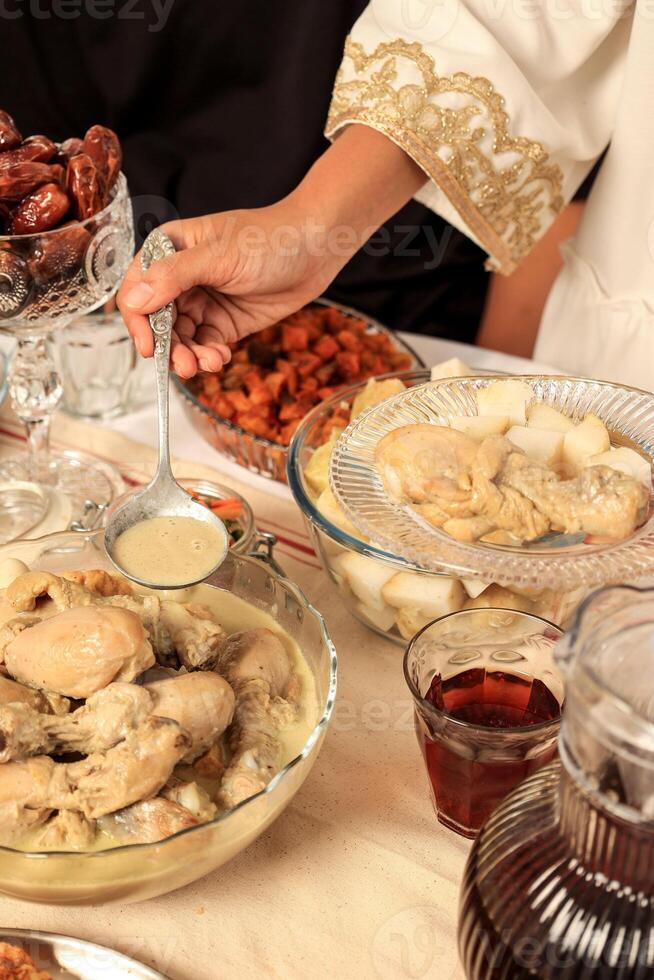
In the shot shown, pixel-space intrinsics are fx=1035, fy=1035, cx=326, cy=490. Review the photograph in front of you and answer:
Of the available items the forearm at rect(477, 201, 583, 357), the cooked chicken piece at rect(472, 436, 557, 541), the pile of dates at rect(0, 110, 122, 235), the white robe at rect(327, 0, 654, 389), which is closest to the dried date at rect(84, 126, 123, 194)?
the pile of dates at rect(0, 110, 122, 235)

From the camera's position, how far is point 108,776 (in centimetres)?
85

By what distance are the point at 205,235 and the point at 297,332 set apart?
377mm

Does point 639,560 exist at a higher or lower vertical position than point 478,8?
lower

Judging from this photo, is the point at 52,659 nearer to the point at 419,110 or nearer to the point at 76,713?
the point at 76,713

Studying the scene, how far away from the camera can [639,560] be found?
2.94 feet

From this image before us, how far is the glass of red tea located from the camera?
3.19ft

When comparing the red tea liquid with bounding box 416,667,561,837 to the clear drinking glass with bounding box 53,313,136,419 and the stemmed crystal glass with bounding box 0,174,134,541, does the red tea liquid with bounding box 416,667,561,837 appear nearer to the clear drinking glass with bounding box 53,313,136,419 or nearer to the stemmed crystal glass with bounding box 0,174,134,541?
the stemmed crystal glass with bounding box 0,174,134,541

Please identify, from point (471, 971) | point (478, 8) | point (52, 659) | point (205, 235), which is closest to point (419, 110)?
point (478, 8)

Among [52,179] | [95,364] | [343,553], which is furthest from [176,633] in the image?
[95,364]

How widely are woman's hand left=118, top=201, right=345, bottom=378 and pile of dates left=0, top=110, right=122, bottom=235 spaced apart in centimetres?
11

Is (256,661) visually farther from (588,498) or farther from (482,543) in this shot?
(588,498)

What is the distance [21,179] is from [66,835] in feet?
2.70

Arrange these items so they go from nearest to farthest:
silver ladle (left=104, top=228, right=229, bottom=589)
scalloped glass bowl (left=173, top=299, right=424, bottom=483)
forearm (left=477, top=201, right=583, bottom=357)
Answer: silver ladle (left=104, top=228, right=229, bottom=589) < scalloped glass bowl (left=173, top=299, right=424, bottom=483) < forearm (left=477, top=201, right=583, bottom=357)

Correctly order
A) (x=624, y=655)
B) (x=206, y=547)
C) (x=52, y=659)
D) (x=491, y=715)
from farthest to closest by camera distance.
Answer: (x=206, y=547)
(x=491, y=715)
(x=52, y=659)
(x=624, y=655)
